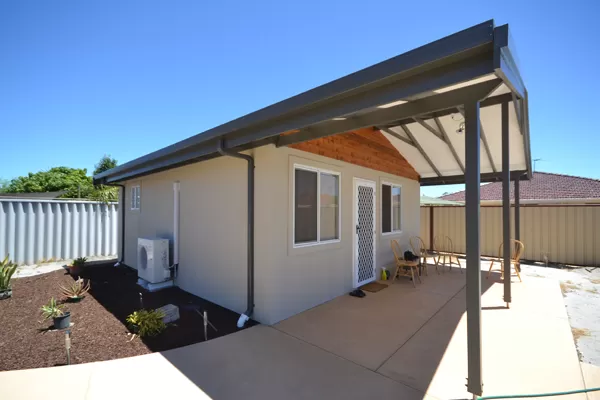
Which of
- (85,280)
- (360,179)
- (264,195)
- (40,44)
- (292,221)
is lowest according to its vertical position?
(85,280)

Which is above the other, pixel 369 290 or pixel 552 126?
pixel 552 126

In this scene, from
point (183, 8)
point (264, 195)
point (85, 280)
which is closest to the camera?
point (264, 195)

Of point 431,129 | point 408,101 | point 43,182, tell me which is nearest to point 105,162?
point 43,182

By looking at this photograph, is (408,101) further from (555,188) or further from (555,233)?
(555,188)

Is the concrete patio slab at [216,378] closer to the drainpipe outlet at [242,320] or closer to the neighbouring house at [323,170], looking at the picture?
the drainpipe outlet at [242,320]

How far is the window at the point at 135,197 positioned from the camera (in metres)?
7.30

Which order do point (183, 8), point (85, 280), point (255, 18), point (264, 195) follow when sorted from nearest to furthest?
1. point (264, 195)
2. point (183, 8)
3. point (255, 18)
4. point (85, 280)

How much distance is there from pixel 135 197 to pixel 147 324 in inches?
201

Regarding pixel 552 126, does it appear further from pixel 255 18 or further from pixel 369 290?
pixel 255 18

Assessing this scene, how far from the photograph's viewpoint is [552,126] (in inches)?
439

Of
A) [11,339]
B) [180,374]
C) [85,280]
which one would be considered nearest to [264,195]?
[180,374]

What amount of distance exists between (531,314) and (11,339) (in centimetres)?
687

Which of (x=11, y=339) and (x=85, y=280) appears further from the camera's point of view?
(x=85, y=280)

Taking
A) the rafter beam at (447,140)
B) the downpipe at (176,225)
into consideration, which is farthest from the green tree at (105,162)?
the rafter beam at (447,140)
